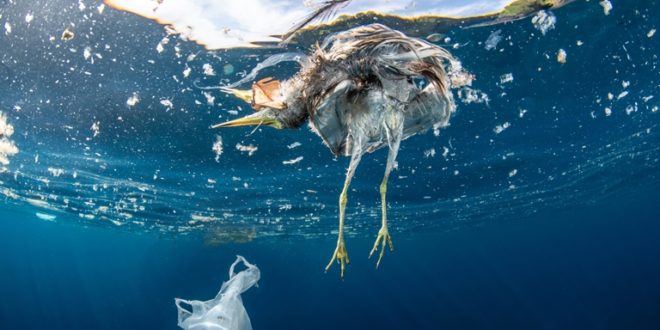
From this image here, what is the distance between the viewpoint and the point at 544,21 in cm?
730

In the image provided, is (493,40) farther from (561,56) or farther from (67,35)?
(67,35)

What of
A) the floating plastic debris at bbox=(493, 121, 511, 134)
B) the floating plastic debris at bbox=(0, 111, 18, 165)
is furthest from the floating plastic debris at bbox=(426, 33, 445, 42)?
the floating plastic debris at bbox=(0, 111, 18, 165)

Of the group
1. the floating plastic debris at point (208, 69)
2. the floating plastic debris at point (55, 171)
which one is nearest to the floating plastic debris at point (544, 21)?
the floating plastic debris at point (208, 69)

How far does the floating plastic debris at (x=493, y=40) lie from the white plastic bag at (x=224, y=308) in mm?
6278

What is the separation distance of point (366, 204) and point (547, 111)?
517 inches

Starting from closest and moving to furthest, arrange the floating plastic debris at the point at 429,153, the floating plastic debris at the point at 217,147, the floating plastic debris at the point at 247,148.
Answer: the floating plastic debris at the point at 217,147 < the floating plastic debris at the point at 247,148 < the floating plastic debris at the point at 429,153

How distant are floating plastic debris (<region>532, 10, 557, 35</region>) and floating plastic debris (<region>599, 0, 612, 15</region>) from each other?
81 cm

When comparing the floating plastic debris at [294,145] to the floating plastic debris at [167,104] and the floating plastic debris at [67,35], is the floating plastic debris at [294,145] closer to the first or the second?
the floating plastic debris at [167,104]

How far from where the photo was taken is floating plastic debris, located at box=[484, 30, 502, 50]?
7.52 m

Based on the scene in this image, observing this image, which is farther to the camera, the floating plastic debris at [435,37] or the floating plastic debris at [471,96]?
the floating plastic debris at [471,96]

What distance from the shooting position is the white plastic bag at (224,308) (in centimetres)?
689

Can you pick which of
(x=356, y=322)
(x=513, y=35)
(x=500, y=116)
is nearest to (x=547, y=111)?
(x=500, y=116)

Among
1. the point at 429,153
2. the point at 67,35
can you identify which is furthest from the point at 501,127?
the point at 67,35

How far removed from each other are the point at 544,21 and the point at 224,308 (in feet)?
26.1
